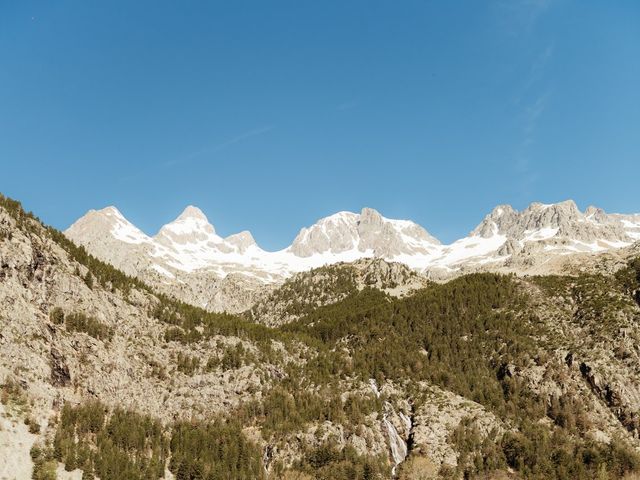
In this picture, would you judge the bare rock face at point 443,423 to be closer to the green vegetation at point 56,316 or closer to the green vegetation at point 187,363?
the green vegetation at point 187,363

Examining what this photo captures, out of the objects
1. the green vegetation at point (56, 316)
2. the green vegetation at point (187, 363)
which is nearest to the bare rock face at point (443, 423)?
the green vegetation at point (187, 363)

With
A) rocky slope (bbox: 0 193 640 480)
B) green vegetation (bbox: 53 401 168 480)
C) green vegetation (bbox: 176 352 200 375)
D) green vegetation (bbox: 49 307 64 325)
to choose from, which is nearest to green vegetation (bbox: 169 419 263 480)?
rocky slope (bbox: 0 193 640 480)

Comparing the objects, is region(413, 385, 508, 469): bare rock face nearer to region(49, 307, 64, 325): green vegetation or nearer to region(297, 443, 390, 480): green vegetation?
region(297, 443, 390, 480): green vegetation

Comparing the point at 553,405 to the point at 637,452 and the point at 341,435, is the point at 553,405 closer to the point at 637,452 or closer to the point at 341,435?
the point at 637,452

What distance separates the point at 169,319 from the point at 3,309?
4023 centimetres

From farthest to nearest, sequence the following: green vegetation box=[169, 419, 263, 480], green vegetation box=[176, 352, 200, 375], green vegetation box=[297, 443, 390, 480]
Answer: green vegetation box=[176, 352, 200, 375] < green vegetation box=[297, 443, 390, 480] < green vegetation box=[169, 419, 263, 480]

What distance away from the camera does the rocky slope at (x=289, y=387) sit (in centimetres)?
8650

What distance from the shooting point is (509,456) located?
108m

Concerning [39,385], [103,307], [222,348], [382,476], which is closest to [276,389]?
[222,348]

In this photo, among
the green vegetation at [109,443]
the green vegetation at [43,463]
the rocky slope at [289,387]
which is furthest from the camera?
the rocky slope at [289,387]

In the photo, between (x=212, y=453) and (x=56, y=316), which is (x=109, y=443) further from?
(x=56, y=316)

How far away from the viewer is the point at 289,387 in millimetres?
119250

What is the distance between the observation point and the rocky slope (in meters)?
86.5

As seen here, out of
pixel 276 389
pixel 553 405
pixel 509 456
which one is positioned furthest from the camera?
pixel 553 405
